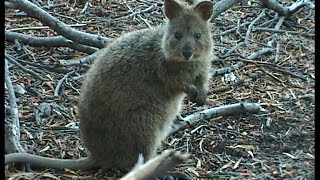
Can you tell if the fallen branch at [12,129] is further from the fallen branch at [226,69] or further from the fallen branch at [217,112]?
the fallen branch at [226,69]

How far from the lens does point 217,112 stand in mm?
4480

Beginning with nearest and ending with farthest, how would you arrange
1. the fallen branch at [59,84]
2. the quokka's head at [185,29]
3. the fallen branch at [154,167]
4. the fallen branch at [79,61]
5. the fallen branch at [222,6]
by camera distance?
the fallen branch at [154,167] → the quokka's head at [185,29] → the fallen branch at [59,84] → the fallen branch at [79,61] → the fallen branch at [222,6]

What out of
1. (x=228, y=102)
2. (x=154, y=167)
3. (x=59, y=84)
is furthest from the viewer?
(x=59, y=84)

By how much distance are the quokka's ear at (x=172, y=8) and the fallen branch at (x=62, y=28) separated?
3.75 feet

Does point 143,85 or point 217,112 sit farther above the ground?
point 143,85

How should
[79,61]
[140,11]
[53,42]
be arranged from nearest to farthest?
[79,61] < [53,42] < [140,11]

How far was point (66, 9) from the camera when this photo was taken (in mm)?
6094

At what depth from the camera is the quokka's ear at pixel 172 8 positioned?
13.7 feet

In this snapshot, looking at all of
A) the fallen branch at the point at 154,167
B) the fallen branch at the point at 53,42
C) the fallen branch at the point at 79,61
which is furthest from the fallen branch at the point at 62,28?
the fallen branch at the point at 154,167

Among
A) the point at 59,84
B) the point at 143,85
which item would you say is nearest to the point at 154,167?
the point at 143,85

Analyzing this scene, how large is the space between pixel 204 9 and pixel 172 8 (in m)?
0.22

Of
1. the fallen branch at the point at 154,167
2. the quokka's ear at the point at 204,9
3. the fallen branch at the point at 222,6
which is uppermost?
the quokka's ear at the point at 204,9

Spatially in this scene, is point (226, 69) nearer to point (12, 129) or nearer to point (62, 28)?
point (62, 28)

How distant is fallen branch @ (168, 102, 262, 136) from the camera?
4.38 m
